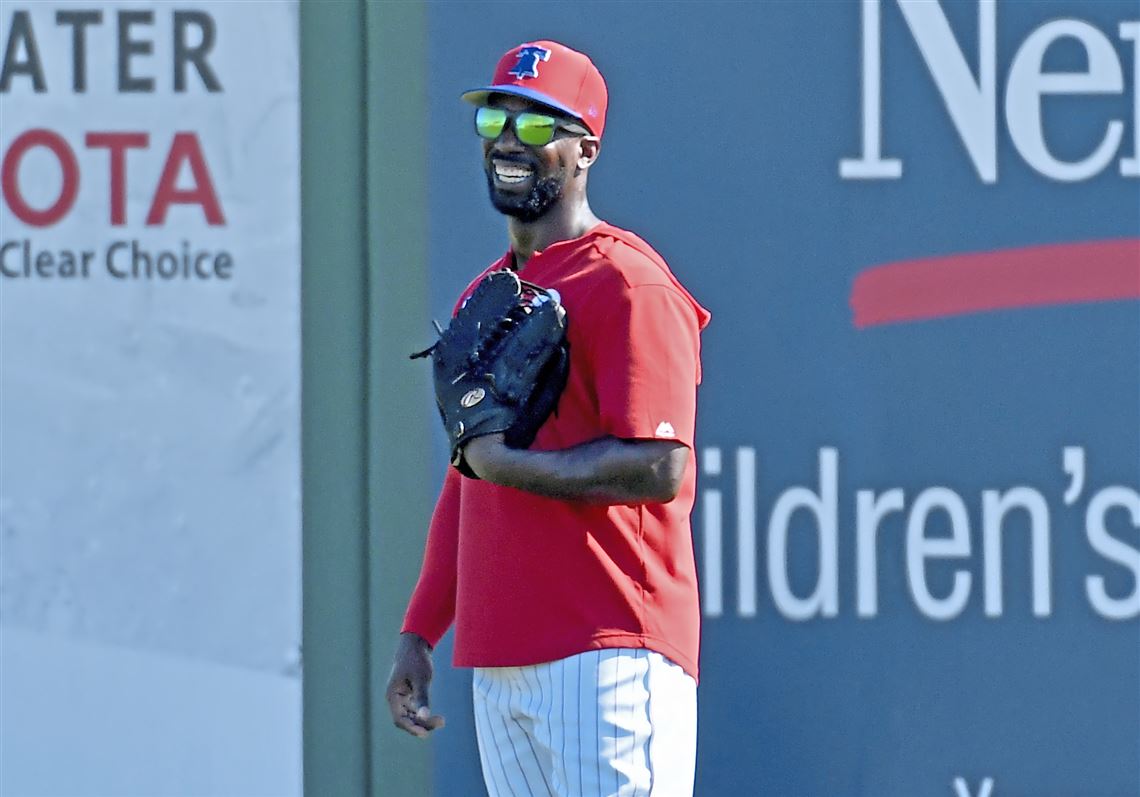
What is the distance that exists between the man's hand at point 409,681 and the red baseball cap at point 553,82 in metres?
0.89

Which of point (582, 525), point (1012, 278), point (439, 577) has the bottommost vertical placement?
point (439, 577)

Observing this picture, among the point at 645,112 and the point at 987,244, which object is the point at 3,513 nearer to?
the point at 645,112

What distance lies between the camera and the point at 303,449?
3.94 m

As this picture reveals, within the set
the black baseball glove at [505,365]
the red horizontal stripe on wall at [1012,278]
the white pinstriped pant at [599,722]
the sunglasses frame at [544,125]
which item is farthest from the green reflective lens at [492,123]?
the red horizontal stripe on wall at [1012,278]

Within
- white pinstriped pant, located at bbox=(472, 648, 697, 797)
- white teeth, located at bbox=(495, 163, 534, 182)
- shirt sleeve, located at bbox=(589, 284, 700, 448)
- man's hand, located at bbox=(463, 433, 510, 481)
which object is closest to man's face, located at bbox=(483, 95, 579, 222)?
white teeth, located at bbox=(495, 163, 534, 182)

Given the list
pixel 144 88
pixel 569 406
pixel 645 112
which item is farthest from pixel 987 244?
pixel 144 88

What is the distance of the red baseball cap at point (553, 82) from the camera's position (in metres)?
2.88

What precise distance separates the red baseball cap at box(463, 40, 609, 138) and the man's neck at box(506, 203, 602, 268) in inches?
5.5

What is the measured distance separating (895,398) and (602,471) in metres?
1.37

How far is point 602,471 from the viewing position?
264cm

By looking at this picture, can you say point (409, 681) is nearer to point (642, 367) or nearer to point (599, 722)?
point (599, 722)

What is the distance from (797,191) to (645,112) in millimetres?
357

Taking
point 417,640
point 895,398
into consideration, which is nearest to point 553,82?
point 417,640

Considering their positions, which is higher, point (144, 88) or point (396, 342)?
point (144, 88)
